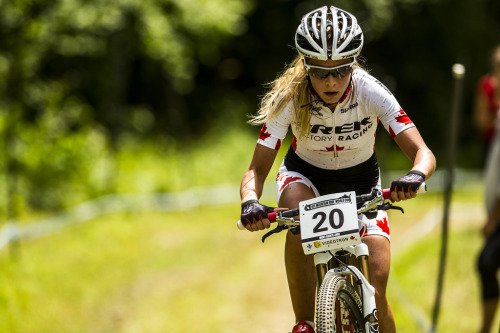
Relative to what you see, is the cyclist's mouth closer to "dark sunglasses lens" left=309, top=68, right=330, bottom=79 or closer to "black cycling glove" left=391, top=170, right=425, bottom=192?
"dark sunglasses lens" left=309, top=68, right=330, bottom=79

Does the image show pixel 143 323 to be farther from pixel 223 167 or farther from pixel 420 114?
pixel 420 114

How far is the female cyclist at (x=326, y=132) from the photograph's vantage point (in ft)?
15.3

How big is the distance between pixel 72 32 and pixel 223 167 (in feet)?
18.3

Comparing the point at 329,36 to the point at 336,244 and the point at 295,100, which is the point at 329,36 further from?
the point at 336,244

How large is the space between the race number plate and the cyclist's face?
2.05 feet

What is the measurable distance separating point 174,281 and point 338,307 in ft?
23.1

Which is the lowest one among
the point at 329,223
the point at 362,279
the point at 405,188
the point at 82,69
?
the point at 362,279

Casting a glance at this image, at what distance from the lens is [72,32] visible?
63.7 ft

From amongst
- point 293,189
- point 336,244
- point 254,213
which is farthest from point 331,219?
point 293,189

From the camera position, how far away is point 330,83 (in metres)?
4.66

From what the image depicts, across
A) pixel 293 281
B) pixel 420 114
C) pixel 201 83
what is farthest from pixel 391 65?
pixel 293 281

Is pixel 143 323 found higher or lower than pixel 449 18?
lower

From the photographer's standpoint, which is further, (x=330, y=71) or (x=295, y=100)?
(x=295, y=100)

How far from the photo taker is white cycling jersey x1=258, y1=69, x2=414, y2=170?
4.86m
